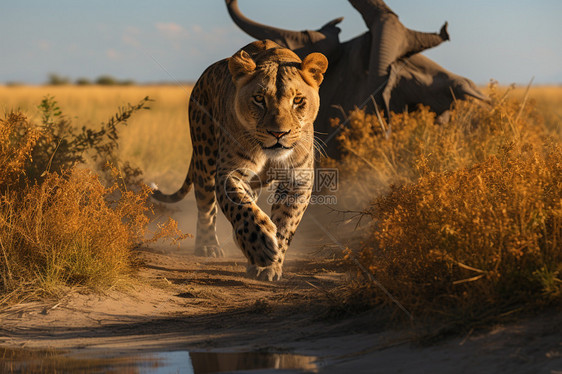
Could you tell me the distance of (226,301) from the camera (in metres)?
6.58

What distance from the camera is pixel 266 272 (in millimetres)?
6926

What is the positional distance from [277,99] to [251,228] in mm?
1198

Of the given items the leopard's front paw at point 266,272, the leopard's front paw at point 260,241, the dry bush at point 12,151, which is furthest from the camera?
the dry bush at point 12,151

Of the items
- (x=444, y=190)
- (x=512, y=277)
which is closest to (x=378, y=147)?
(x=444, y=190)

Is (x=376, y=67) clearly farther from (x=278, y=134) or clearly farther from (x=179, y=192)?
(x=278, y=134)

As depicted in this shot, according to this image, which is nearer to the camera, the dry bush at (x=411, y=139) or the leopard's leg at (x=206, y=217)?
the leopard's leg at (x=206, y=217)

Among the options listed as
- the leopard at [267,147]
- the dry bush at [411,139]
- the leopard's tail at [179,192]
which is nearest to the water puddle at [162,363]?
the leopard at [267,147]

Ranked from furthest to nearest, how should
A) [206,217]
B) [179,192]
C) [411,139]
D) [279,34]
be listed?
[279,34]
[411,139]
[179,192]
[206,217]

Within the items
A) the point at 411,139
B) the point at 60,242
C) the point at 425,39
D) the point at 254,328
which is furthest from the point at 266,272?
the point at 425,39

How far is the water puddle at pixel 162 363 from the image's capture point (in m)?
4.43

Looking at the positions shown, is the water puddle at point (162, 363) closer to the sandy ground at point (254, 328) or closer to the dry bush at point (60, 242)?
the sandy ground at point (254, 328)

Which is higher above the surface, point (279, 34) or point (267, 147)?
point (279, 34)

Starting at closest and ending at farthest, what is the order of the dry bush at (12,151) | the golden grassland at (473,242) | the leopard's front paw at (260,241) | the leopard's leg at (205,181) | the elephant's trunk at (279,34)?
the golden grassland at (473,242) → the leopard's front paw at (260,241) → the dry bush at (12,151) → the leopard's leg at (205,181) → the elephant's trunk at (279,34)

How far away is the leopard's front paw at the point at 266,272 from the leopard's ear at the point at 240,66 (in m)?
1.77
